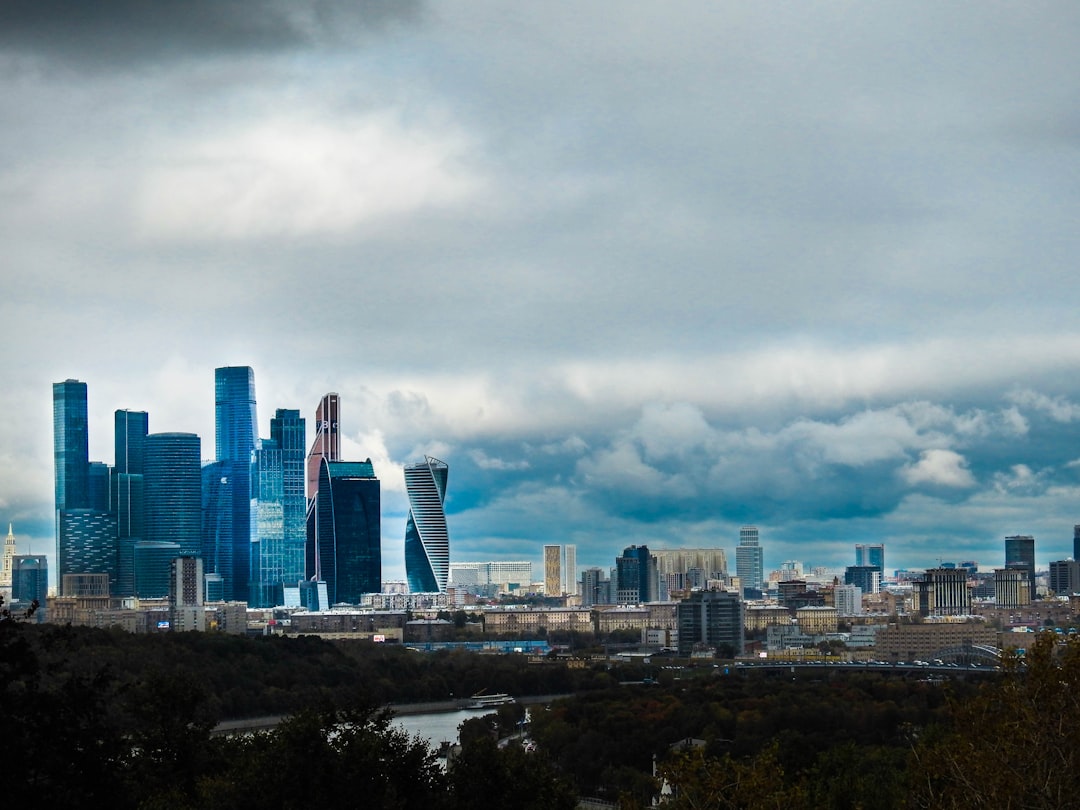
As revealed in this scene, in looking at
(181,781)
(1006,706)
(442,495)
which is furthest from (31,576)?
(1006,706)

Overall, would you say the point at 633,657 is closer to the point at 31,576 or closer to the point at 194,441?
the point at 194,441

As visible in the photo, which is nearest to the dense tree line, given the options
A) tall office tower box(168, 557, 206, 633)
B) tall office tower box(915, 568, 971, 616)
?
tall office tower box(168, 557, 206, 633)

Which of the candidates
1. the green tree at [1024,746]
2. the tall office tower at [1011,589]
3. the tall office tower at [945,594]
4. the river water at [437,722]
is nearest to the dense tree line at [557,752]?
the green tree at [1024,746]

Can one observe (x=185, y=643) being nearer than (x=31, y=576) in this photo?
Yes

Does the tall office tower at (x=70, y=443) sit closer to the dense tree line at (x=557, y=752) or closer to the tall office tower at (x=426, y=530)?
the tall office tower at (x=426, y=530)

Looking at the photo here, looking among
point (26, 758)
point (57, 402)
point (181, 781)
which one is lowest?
point (181, 781)

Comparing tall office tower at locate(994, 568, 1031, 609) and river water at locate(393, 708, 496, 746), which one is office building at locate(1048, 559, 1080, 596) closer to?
tall office tower at locate(994, 568, 1031, 609)
